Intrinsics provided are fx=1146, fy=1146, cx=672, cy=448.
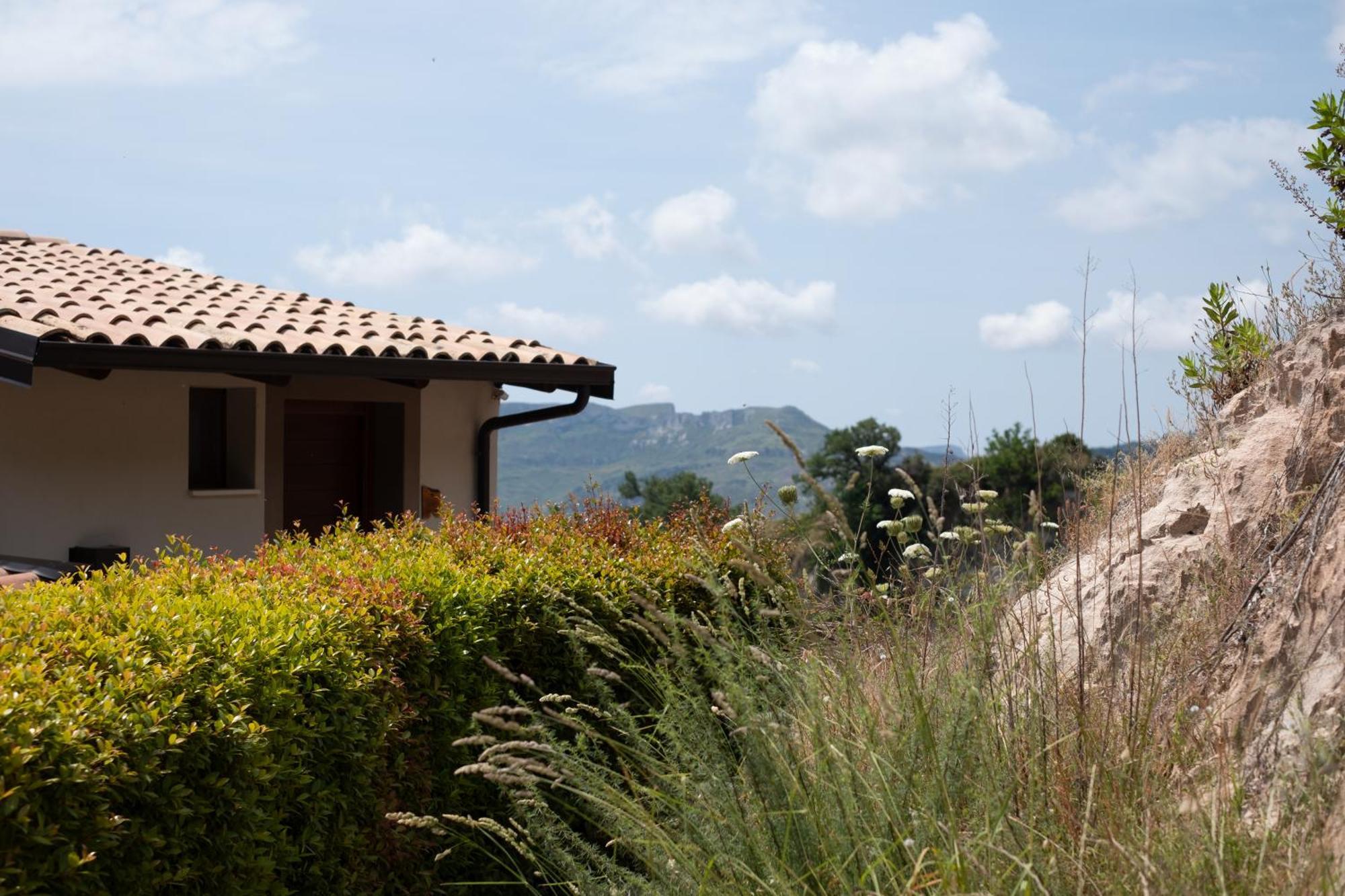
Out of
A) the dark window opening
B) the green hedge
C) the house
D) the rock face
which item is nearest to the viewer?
the green hedge

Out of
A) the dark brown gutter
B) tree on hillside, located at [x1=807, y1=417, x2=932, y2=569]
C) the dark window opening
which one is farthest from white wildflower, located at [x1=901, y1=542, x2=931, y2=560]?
tree on hillside, located at [x1=807, y1=417, x2=932, y2=569]

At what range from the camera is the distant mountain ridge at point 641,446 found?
114500mm

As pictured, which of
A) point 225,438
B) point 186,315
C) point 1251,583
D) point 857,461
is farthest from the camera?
point 857,461

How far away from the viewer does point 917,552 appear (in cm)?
601

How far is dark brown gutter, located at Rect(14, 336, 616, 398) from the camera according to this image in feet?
31.5

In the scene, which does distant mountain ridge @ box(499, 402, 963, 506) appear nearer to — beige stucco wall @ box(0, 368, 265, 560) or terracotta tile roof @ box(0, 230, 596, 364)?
terracotta tile roof @ box(0, 230, 596, 364)

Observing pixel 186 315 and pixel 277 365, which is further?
pixel 186 315

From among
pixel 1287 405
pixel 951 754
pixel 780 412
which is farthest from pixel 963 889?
pixel 780 412

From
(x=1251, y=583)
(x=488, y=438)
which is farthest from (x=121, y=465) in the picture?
(x=1251, y=583)

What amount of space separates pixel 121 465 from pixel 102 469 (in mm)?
188

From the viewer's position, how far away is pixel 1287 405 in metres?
6.74

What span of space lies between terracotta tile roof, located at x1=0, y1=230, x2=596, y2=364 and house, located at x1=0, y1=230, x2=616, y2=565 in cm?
4

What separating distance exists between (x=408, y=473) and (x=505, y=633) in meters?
9.02

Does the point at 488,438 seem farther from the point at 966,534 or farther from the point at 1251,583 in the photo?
the point at 1251,583
